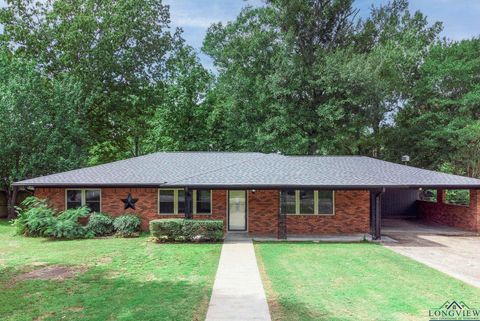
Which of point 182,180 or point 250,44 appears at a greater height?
point 250,44

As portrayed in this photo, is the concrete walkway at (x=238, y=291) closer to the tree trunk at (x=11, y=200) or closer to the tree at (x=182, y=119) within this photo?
the tree trunk at (x=11, y=200)

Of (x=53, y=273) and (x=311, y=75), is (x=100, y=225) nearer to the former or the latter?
(x=53, y=273)

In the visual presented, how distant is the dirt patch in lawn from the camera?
9555 mm

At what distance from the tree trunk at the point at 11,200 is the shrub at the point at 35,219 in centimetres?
706

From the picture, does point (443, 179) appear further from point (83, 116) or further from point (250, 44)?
point (83, 116)

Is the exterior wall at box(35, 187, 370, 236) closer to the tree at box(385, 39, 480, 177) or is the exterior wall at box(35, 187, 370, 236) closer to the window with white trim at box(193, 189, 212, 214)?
the window with white trim at box(193, 189, 212, 214)

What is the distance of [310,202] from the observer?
17406 millimetres

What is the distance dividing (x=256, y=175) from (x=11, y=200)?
53.9 ft

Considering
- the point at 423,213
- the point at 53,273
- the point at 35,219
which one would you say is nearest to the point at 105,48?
the point at 35,219

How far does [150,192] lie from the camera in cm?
1739

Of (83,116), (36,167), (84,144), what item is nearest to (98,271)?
(36,167)

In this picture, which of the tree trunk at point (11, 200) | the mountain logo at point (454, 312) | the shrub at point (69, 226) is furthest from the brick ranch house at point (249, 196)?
the mountain logo at point (454, 312)

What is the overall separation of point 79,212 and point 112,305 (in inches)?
397

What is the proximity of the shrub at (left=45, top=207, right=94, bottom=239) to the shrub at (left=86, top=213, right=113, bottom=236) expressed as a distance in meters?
0.24
